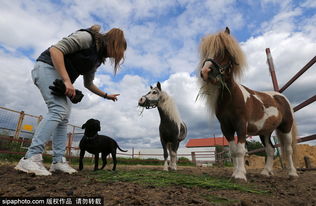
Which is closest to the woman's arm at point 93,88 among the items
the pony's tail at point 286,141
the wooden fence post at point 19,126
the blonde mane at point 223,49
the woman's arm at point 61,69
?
the woman's arm at point 61,69

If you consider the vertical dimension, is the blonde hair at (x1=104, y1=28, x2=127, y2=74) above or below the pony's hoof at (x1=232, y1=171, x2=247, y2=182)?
above

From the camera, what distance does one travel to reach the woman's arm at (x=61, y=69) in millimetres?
2125

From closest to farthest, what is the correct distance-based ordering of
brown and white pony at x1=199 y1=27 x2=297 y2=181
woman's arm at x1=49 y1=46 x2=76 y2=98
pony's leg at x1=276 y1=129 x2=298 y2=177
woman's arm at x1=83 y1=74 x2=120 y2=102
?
woman's arm at x1=49 y1=46 x2=76 y2=98 → brown and white pony at x1=199 y1=27 x2=297 y2=181 → woman's arm at x1=83 y1=74 x2=120 y2=102 → pony's leg at x1=276 y1=129 x2=298 y2=177

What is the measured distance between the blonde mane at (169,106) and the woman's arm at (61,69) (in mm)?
3298

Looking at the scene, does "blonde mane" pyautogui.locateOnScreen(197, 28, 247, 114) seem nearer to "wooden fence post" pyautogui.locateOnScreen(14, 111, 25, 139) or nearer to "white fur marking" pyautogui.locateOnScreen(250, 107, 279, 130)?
"white fur marking" pyautogui.locateOnScreen(250, 107, 279, 130)

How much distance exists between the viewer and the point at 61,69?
7.14 feet

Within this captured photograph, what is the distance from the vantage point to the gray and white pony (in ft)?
16.6

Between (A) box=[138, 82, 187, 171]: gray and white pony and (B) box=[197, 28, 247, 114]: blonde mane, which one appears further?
(A) box=[138, 82, 187, 171]: gray and white pony

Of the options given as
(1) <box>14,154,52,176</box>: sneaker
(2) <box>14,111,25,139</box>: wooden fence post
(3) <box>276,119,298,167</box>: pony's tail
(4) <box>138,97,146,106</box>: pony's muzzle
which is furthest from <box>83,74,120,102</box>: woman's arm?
(2) <box>14,111,25,139</box>: wooden fence post

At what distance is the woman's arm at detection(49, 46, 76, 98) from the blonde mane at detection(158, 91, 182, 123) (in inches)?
130

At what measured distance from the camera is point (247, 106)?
9.62 ft

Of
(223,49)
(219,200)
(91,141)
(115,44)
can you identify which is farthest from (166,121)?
(219,200)

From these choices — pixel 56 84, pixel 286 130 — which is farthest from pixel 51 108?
pixel 286 130

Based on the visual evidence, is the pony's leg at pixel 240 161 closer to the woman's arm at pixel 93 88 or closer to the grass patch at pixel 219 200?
the grass patch at pixel 219 200
